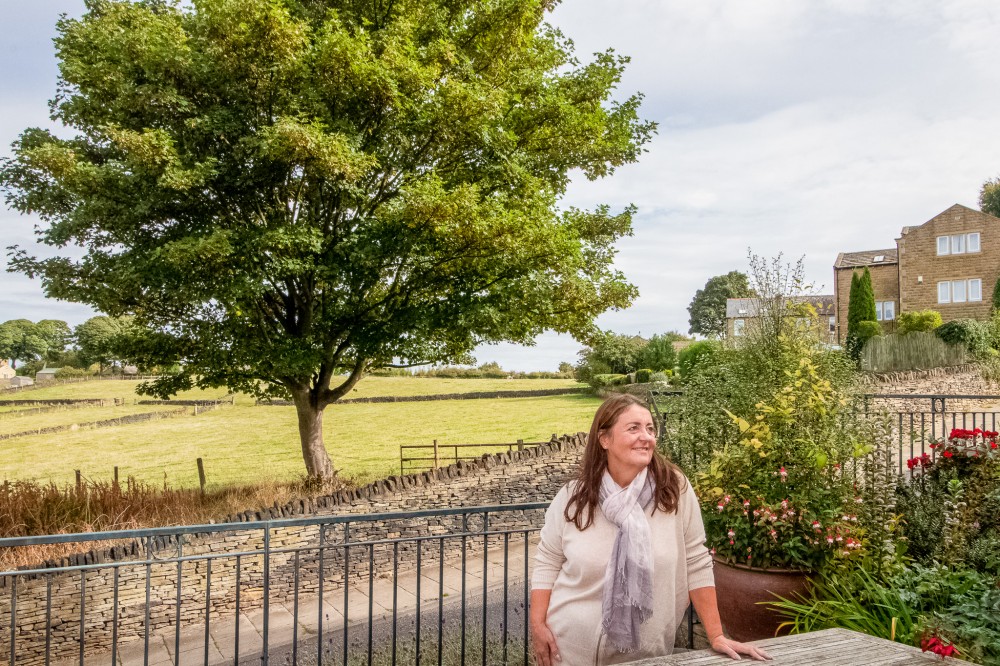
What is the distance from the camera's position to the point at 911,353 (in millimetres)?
24406

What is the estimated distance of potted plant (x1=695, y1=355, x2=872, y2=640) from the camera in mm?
4062

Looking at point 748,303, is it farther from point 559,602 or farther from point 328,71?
point 328,71

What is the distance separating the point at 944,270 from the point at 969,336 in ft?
33.5

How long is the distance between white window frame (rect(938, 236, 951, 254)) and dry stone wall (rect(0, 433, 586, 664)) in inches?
1201

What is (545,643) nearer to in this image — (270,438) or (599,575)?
(599,575)

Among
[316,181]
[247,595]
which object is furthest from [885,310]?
[247,595]

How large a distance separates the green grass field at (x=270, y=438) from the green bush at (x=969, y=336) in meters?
13.7

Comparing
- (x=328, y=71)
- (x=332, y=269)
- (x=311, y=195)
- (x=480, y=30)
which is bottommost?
(x=332, y=269)

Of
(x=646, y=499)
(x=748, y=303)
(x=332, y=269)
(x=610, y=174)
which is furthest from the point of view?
(x=610, y=174)

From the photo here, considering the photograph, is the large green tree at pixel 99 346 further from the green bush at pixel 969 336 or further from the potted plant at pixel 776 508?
the green bush at pixel 969 336

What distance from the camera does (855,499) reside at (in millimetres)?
4418

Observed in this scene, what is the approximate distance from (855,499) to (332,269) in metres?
9.00

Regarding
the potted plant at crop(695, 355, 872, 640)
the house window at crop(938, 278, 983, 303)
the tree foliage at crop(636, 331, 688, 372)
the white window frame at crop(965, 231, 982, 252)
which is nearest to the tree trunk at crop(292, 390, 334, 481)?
the potted plant at crop(695, 355, 872, 640)

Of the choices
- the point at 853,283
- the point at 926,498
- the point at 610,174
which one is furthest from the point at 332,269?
the point at 853,283
